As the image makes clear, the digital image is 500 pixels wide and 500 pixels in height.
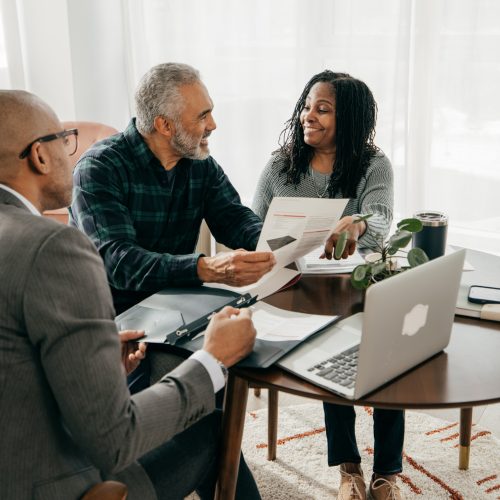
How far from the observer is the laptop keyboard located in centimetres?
118

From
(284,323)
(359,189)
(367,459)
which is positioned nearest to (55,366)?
(284,323)

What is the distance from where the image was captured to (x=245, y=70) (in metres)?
3.40

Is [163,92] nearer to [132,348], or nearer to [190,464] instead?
[132,348]

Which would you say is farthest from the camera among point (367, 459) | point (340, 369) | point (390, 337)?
point (367, 459)

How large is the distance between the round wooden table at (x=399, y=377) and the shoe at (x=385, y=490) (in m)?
0.56

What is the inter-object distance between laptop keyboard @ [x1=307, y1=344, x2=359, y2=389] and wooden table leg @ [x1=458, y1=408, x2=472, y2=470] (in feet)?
2.60

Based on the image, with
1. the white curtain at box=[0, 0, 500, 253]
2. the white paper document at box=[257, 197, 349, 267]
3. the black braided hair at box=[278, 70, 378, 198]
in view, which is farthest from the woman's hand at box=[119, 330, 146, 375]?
the white curtain at box=[0, 0, 500, 253]

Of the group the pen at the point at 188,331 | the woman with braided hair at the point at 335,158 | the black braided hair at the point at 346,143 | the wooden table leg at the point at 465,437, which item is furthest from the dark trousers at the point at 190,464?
the black braided hair at the point at 346,143

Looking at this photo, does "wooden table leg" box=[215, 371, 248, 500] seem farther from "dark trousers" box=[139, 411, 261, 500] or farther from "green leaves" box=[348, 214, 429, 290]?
"green leaves" box=[348, 214, 429, 290]

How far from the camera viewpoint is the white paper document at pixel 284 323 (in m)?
1.34

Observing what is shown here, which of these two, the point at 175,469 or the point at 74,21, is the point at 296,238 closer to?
the point at 175,469

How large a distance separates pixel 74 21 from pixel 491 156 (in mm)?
2282

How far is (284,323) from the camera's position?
1413mm

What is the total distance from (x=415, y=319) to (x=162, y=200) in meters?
0.99
